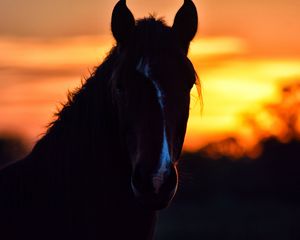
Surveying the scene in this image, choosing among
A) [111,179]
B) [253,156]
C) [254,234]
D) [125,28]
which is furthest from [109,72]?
[253,156]

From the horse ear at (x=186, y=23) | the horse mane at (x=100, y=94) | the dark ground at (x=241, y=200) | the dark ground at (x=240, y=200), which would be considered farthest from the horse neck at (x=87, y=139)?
the dark ground at (x=241, y=200)

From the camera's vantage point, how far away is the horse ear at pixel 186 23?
6059 millimetres

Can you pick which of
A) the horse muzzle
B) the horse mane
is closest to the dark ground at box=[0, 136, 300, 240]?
the horse mane

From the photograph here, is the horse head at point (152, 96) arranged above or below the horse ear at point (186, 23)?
below

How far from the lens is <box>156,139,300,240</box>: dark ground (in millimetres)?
27797

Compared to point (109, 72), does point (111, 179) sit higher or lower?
lower

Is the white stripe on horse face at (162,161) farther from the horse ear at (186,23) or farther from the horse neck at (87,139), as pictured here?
the horse ear at (186,23)

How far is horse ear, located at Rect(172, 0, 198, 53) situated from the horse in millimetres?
182

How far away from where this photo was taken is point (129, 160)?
567 cm

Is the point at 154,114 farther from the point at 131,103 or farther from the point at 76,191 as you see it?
the point at 76,191

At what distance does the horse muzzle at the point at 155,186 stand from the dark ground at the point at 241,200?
66.6ft

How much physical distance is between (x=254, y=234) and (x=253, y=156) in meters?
11.8

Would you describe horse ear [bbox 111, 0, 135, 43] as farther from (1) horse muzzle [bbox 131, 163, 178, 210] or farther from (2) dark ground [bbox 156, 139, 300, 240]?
(2) dark ground [bbox 156, 139, 300, 240]

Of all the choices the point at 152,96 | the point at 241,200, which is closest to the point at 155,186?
the point at 152,96
